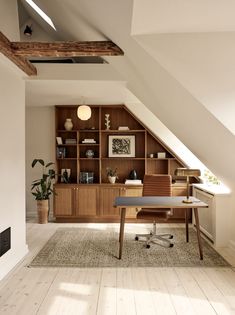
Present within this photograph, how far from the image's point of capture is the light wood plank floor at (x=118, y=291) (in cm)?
275

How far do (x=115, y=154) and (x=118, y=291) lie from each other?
12.6ft

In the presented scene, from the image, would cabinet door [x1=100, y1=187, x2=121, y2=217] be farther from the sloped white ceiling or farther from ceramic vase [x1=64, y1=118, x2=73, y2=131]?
the sloped white ceiling

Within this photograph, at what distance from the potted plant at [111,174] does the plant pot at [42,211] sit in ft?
4.58

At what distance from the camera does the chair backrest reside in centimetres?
508

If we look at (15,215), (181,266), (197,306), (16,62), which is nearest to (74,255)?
(15,215)

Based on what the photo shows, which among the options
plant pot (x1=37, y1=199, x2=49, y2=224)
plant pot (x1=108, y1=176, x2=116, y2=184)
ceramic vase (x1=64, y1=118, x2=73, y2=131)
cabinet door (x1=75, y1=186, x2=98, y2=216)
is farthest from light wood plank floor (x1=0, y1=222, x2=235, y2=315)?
ceramic vase (x1=64, y1=118, x2=73, y2=131)

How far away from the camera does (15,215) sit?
3.97 metres

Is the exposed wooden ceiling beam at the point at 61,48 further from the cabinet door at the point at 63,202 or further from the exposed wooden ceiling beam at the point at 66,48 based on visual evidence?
the cabinet door at the point at 63,202

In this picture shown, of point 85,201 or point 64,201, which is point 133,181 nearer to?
point 85,201

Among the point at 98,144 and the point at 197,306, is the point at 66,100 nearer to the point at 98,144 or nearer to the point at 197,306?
the point at 98,144

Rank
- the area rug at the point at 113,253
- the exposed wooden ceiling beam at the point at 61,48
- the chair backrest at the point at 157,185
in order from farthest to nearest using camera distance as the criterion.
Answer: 1. the chair backrest at the point at 157,185
2. the area rug at the point at 113,253
3. the exposed wooden ceiling beam at the point at 61,48

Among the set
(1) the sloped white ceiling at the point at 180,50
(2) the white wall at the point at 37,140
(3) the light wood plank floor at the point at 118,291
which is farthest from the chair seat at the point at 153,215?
(2) the white wall at the point at 37,140

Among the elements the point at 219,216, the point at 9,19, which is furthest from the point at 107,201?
the point at 9,19

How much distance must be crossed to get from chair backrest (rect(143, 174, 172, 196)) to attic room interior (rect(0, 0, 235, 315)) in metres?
0.02
